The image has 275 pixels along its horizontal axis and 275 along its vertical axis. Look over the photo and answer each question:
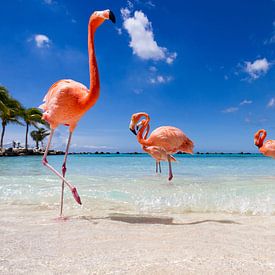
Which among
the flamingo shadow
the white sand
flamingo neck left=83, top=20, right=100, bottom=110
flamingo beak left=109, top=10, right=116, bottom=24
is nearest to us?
the white sand

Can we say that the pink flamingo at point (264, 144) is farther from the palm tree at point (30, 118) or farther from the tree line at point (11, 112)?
the palm tree at point (30, 118)

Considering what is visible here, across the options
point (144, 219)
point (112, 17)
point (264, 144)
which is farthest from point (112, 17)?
point (264, 144)

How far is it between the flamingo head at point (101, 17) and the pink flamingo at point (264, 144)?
8634 mm

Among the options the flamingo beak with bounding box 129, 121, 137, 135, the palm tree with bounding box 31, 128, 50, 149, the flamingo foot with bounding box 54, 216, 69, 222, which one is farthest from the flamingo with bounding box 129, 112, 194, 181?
the palm tree with bounding box 31, 128, 50, 149

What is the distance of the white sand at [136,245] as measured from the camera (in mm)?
1639

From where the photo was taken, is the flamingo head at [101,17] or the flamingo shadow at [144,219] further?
the flamingo head at [101,17]

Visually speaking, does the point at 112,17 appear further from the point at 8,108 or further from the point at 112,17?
the point at 8,108

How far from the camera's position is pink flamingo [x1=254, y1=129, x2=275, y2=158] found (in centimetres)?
1023

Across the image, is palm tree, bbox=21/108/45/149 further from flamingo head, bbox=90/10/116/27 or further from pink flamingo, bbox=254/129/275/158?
flamingo head, bbox=90/10/116/27

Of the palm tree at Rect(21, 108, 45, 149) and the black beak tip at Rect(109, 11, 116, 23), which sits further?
the palm tree at Rect(21, 108, 45, 149)

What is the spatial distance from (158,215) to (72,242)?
1.55 m

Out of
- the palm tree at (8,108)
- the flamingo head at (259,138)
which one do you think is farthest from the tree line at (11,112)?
the flamingo head at (259,138)

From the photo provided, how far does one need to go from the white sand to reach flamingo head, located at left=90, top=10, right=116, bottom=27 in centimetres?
237

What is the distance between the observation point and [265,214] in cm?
357
